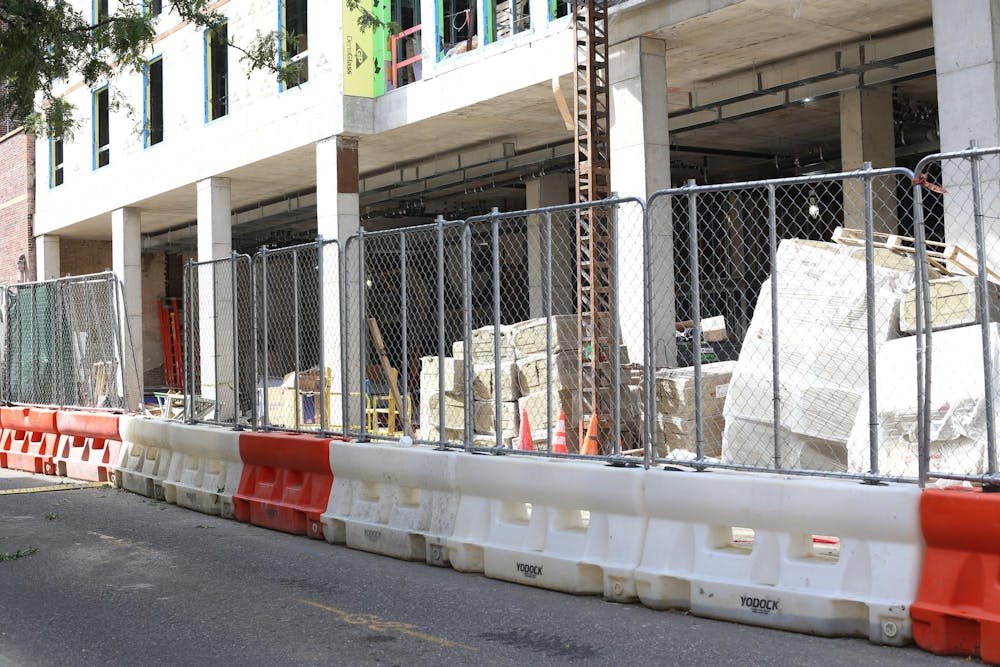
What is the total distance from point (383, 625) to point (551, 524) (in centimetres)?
155

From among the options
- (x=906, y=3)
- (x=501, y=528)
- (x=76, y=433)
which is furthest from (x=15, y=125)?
(x=501, y=528)

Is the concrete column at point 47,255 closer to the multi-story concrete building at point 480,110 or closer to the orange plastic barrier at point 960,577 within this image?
the multi-story concrete building at point 480,110

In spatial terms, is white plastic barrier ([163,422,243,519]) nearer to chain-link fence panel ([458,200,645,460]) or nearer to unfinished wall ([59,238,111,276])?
chain-link fence panel ([458,200,645,460])

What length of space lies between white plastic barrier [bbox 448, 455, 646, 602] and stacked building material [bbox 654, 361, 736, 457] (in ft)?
14.6

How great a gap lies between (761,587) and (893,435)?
273 centimetres

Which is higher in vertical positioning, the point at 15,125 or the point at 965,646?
the point at 15,125

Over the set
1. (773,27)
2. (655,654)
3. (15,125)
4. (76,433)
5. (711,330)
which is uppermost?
(15,125)

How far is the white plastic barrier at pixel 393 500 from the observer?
861cm

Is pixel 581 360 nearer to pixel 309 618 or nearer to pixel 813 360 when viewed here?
pixel 813 360

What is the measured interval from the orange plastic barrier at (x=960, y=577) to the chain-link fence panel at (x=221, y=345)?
7.25m

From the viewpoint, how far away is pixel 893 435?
8602mm

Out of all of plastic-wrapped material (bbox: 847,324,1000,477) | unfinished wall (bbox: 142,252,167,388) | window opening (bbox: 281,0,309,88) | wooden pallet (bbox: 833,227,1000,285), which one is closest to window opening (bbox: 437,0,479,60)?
window opening (bbox: 281,0,309,88)

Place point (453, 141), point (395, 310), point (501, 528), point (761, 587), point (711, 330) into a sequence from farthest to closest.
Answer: point (395, 310) < point (453, 141) < point (711, 330) < point (501, 528) < point (761, 587)

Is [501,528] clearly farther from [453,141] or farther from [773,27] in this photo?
[453,141]
